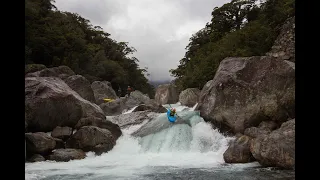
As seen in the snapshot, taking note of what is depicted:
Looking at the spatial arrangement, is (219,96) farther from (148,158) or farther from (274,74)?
(148,158)

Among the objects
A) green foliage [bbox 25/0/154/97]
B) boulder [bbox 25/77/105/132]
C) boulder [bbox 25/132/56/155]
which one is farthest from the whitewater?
green foliage [bbox 25/0/154/97]

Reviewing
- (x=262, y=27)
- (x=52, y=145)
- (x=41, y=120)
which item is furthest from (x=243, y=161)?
(x=262, y=27)

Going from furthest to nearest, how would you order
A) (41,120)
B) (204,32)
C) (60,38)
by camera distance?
(204,32) < (60,38) < (41,120)

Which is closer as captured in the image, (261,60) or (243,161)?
(243,161)

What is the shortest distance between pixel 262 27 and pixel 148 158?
15287 mm

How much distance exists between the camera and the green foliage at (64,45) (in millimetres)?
29469

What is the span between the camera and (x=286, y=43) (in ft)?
68.6

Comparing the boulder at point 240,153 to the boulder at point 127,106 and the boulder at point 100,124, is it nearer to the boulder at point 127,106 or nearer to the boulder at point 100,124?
the boulder at point 100,124

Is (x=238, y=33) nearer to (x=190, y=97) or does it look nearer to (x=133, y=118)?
(x=190, y=97)

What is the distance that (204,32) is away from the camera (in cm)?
4084

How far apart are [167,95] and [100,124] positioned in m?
15.4

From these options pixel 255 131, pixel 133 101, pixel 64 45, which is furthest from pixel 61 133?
pixel 64 45

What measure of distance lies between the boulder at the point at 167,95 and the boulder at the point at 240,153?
1833 cm

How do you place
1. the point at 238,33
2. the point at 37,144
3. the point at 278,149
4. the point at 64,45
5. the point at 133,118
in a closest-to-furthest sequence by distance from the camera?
the point at 278,149 < the point at 37,144 < the point at 133,118 < the point at 238,33 < the point at 64,45
